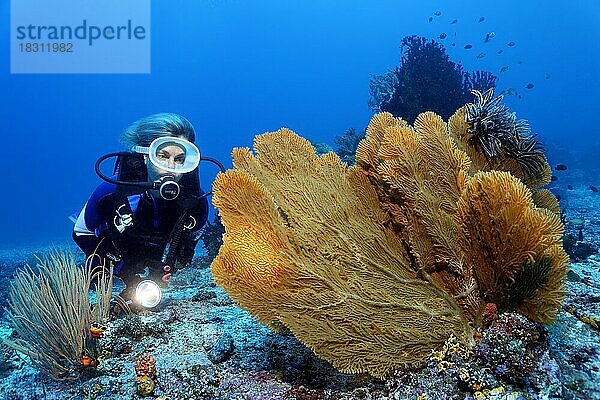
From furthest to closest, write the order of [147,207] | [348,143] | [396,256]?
[348,143] → [147,207] → [396,256]

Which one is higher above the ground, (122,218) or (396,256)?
(122,218)

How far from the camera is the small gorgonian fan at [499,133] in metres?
3.93

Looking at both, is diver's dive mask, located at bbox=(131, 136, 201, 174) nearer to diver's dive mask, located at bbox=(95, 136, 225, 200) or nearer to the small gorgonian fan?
diver's dive mask, located at bbox=(95, 136, 225, 200)

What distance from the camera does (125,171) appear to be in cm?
516

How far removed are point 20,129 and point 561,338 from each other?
582 feet

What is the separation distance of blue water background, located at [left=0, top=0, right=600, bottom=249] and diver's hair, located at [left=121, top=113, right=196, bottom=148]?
4251 inches

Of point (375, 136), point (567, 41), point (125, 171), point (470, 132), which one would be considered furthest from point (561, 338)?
point (567, 41)

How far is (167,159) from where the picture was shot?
505 cm

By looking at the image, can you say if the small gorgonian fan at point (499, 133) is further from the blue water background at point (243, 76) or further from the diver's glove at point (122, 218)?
the blue water background at point (243, 76)

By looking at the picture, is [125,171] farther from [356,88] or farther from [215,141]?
[356,88]

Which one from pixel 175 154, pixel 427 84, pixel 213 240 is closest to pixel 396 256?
pixel 175 154

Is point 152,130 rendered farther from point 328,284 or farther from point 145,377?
point 328,284

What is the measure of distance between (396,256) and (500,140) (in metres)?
1.76

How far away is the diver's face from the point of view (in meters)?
5.00
